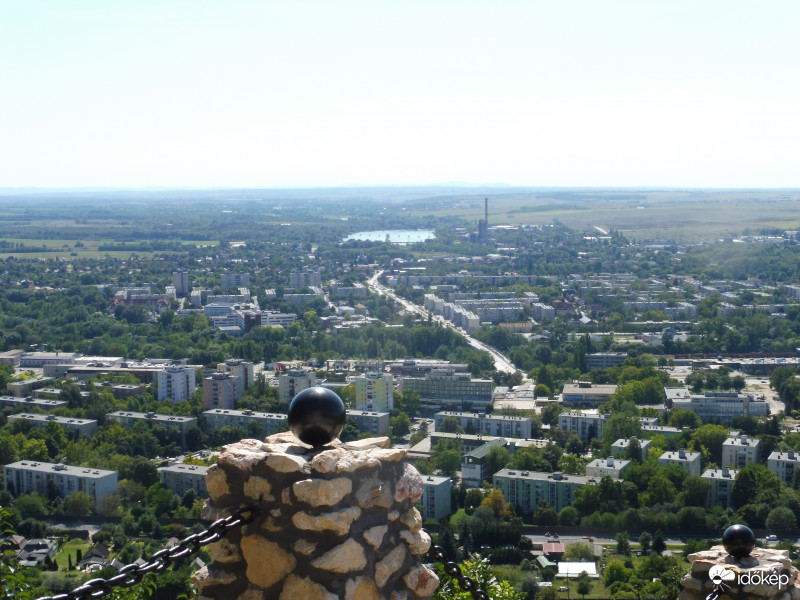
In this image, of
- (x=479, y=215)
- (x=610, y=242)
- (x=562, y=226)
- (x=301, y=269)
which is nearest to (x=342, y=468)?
(x=301, y=269)

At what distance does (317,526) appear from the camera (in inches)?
59.1

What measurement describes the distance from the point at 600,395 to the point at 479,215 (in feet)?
182

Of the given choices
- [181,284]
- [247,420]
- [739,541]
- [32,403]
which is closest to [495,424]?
[247,420]

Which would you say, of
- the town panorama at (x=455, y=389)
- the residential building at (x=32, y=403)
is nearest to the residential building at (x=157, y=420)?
the town panorama at (x=455, y=389)

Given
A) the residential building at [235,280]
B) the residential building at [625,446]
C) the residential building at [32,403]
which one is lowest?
the residential building at [235,280]

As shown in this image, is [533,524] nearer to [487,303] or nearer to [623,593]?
[623,593]

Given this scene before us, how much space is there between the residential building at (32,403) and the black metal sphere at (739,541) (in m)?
16.2

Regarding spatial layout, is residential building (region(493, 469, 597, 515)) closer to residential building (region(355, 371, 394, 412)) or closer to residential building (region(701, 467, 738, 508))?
residential building (region(701, 467, 738, 508))

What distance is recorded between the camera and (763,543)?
32.9 feet

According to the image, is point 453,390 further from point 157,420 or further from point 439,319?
point 439,319

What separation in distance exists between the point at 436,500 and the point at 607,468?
254cm

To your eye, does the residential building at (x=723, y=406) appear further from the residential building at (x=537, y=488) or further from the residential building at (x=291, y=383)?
the residential building at (x=291, y=383)

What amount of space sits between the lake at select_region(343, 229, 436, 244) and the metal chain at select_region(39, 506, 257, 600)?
171 feet

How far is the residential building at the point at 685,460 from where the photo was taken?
1267cm
